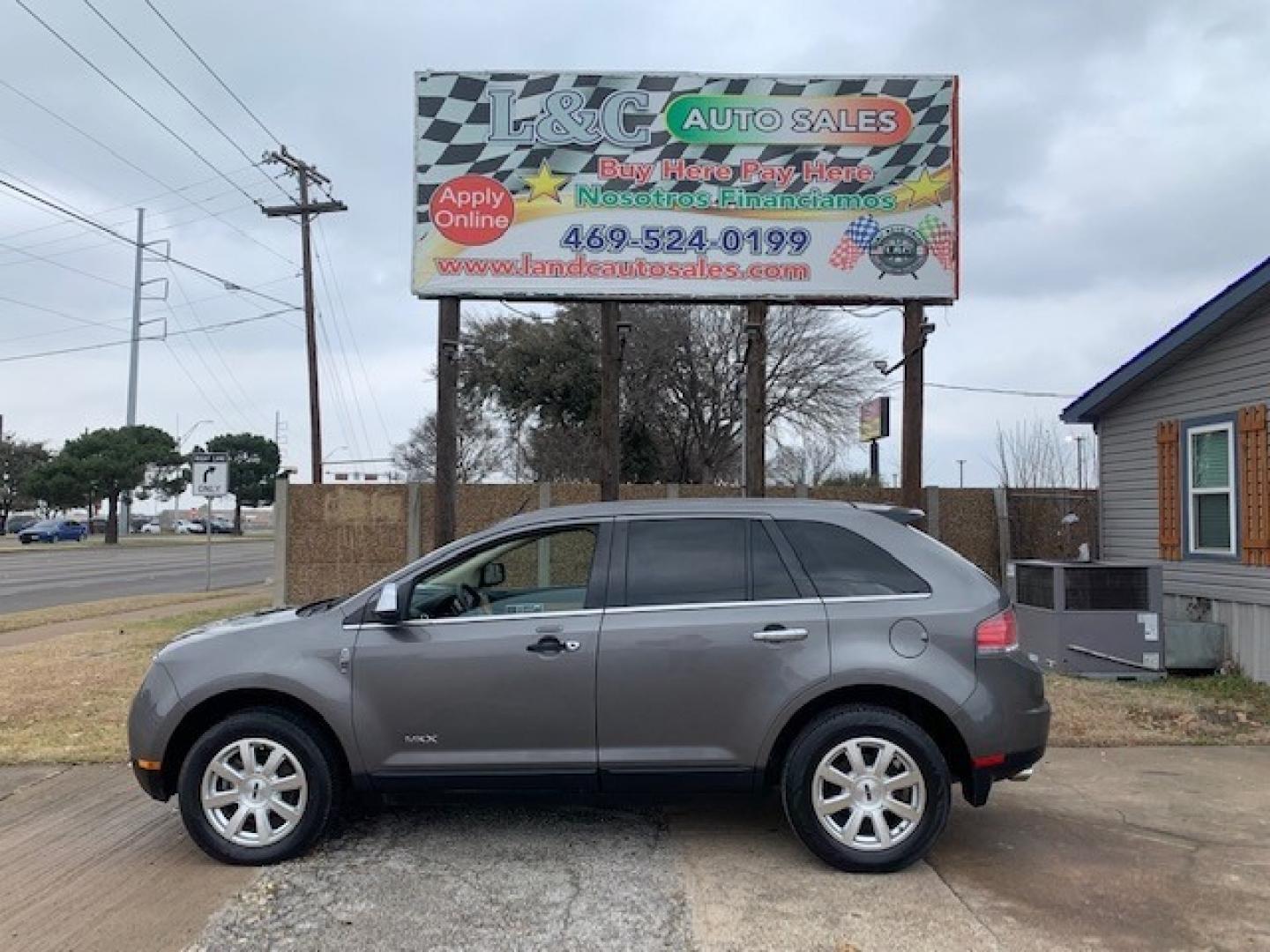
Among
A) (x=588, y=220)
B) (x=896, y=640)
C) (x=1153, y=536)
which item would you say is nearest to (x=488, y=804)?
(x=896, y=640)

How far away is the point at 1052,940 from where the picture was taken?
3.97 m

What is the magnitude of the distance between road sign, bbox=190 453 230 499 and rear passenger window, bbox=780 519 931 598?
1847 centimetres

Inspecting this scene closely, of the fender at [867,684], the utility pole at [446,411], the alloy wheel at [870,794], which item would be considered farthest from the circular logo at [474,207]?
the alloy wheel at [870,794]

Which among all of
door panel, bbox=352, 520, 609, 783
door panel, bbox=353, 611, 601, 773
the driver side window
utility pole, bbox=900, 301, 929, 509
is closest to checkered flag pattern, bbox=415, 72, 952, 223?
utility pole, bbox=900, 301, 929, 509

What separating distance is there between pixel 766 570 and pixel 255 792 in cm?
266

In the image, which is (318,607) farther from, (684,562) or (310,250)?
(310,250)

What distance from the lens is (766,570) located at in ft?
16.0

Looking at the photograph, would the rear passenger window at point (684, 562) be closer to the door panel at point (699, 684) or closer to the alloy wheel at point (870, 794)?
the door panel at point (699, 684)

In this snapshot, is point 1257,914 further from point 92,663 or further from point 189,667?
point 92,663

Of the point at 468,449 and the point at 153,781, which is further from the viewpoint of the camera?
the point at 468,449

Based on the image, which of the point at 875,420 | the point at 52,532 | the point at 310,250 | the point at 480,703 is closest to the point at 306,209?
the point at 310,250

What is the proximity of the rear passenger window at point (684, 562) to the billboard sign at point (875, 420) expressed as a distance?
25.3 metres

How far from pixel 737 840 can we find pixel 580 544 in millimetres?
1718

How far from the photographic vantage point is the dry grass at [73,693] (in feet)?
23.7
